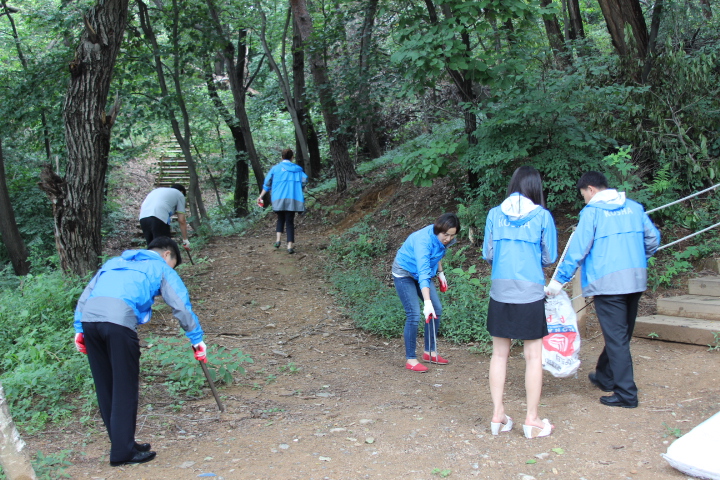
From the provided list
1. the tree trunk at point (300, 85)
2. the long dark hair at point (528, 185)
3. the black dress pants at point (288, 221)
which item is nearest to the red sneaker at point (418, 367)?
the long dark hair at point (528, 185)

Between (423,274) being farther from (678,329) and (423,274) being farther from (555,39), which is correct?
(555,39)

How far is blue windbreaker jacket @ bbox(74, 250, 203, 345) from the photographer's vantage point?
3.54 metres

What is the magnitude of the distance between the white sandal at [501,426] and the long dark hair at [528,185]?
1.50 meters

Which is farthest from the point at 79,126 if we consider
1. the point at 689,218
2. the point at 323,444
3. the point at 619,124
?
the point at 689,218

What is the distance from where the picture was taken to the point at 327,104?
12.8 m

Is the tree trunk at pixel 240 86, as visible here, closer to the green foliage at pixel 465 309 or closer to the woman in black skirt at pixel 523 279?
the green foliage at pixel 465 309

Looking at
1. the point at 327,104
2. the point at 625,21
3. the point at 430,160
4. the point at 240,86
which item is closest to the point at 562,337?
the point at 430,160

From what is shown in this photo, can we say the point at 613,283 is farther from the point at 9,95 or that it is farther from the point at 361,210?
the point at 9,95

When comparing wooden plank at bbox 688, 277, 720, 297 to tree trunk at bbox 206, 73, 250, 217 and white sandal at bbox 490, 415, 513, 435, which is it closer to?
white sandal at bbox 490, 415, 513, 435

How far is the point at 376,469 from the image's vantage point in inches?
137

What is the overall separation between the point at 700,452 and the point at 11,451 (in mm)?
3686

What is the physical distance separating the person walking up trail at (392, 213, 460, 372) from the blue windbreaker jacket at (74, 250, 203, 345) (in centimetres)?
212

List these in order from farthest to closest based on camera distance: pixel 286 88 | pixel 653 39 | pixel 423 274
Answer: pixel 286 88 → pixel 653 39 → pixel 423 274

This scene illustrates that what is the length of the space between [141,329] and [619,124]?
7165mm
